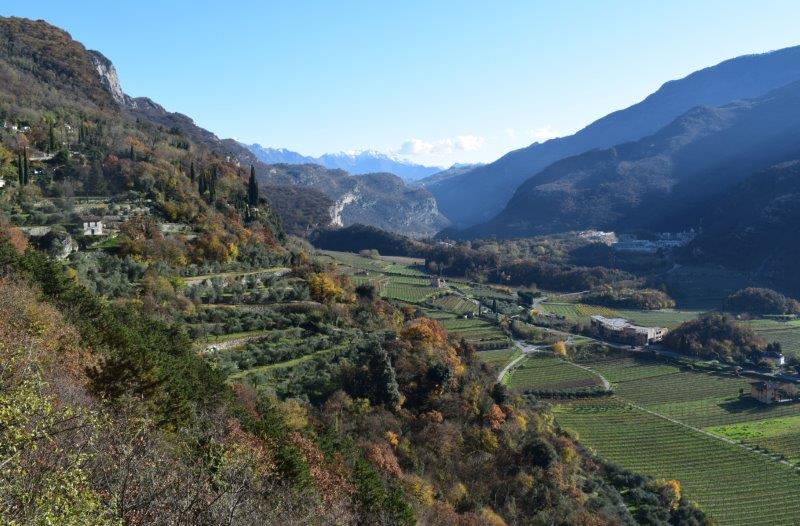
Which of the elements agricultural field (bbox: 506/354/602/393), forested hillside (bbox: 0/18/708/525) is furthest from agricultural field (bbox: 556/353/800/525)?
forested hillside (bbox: 0/18/708/525)

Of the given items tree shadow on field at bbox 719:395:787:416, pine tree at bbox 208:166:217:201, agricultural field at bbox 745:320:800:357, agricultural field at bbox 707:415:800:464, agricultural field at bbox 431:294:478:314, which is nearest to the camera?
agricultural field at bbox 707:415:800:464

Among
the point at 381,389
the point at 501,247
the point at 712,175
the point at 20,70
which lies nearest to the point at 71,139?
the point at 20,70

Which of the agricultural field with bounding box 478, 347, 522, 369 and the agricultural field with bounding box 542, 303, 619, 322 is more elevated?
the agricultural field with bounding box 478, 347, 522, 369

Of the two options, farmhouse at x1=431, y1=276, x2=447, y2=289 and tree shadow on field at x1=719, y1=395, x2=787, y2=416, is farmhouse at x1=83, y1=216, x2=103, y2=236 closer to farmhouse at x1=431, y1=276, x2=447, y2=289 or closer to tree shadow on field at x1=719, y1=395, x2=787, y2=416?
tree shadow on field at x1=719, y1=395, x2=787, y2=416

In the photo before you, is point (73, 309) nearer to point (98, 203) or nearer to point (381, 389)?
point (381, 389)

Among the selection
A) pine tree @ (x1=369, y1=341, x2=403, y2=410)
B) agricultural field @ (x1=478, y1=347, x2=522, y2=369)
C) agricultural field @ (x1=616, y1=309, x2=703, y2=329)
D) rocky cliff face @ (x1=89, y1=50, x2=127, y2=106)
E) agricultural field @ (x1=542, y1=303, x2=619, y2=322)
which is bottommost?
agricultural field @ (x1=616, y1=309, x2=703, y2=329)
